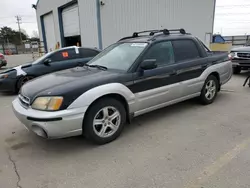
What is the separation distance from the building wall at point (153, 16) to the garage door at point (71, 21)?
126 inches

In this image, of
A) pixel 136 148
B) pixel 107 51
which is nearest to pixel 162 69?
pixel 107 51

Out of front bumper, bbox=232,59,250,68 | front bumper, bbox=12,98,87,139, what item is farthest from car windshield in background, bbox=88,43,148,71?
front bumper, bbox=232,59,250,68

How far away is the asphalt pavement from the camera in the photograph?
241cm

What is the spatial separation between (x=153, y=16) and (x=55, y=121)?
1160cm

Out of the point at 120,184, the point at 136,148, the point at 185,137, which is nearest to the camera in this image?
the point at 120,184

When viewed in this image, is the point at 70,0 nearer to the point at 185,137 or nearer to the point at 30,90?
the point at 30,90

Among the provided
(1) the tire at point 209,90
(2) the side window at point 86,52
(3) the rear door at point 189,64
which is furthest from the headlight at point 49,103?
(2) the side window at point 86,52

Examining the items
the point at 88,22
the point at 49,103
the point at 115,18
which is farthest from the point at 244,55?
the point at 88,22

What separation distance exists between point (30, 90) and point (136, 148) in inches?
71.3

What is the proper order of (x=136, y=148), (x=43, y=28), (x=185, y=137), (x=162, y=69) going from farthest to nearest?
(x=43, y=28), (x=162, y=69), (x=185, y=137), (x=136, y=148)

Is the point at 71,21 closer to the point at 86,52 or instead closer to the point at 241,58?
the point at 86,52

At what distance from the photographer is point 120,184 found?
236cm

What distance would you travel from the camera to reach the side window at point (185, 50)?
4191 mm

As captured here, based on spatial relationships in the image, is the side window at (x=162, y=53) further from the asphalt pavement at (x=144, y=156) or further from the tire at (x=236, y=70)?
the tire at (x=236, y=70)
